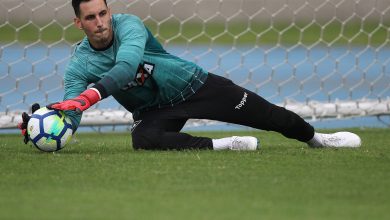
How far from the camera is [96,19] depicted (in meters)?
5.99

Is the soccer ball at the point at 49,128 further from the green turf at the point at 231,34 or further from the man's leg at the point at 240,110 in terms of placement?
the green turf at the point at 231,34

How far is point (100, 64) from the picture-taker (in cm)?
616

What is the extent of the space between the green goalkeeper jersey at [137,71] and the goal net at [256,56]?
6.76 feet

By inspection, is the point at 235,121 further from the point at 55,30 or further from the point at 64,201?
the point at 55,30

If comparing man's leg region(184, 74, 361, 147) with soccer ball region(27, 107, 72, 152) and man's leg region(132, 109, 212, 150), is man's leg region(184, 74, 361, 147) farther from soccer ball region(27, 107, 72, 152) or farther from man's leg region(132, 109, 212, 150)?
soccer ball region(27, 107, 72, 152)

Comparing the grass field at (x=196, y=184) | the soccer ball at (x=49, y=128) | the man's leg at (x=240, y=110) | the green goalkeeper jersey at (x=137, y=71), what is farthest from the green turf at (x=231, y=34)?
the soccer ball at (x=49, y=128)

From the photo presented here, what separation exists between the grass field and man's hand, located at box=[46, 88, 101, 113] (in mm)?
352

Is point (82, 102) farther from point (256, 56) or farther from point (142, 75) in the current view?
point (256, 56)

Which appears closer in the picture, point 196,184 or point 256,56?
point 196,184

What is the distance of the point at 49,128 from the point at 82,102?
464mm

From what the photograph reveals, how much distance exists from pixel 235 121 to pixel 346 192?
80.6 inches

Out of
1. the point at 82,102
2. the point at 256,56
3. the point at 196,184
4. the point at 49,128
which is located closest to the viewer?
the point at 196,184

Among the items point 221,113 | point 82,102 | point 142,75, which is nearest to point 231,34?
point 221,113

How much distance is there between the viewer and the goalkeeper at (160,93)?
606 centimetres
